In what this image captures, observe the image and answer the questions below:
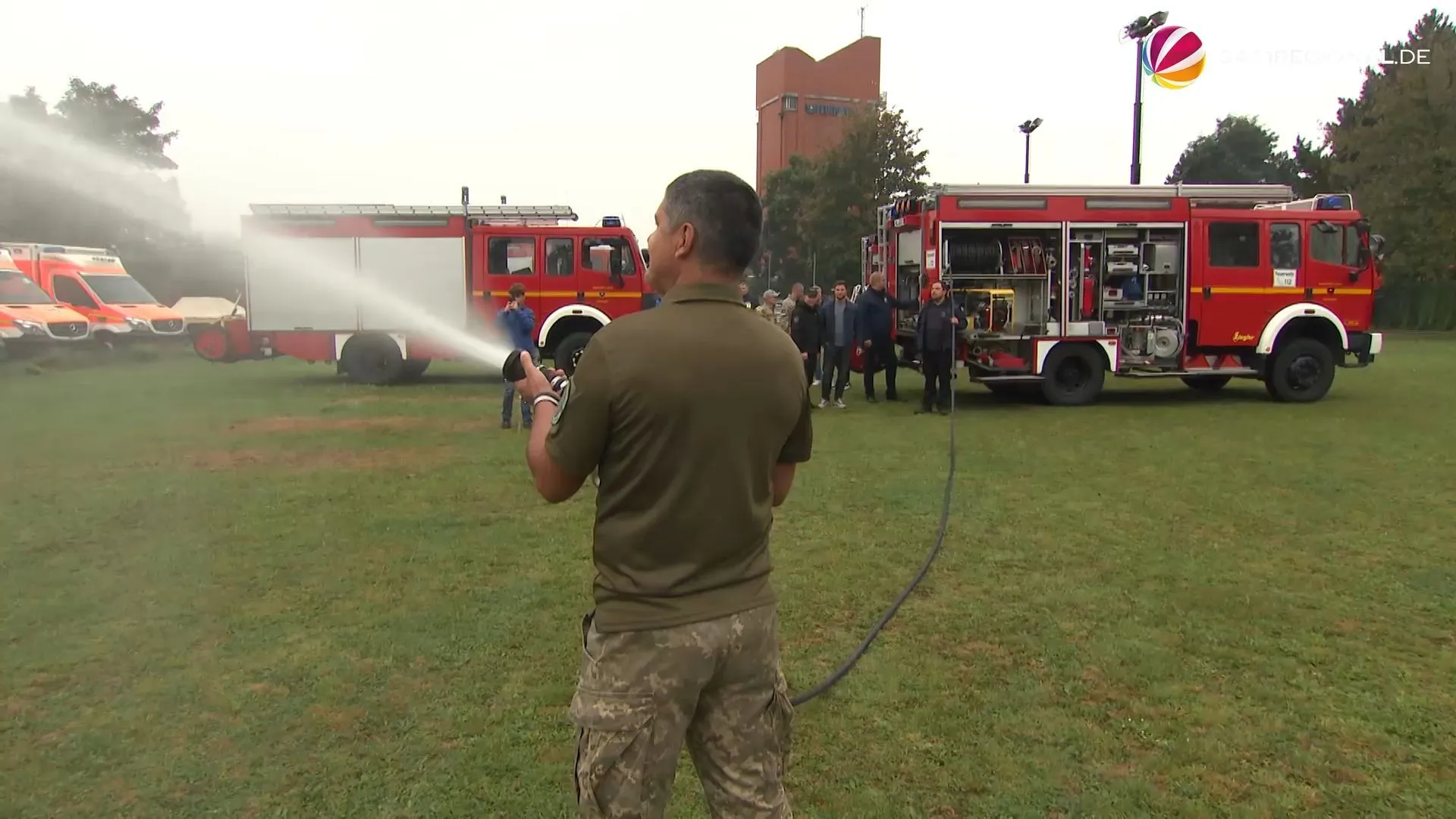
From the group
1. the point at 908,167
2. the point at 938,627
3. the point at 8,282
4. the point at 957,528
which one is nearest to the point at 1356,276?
the point at 957,528

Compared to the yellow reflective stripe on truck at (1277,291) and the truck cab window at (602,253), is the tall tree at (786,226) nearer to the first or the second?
the truck cab window at (602,253)

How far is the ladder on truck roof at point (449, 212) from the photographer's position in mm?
16672

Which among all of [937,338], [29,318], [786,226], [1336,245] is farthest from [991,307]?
[786,226]

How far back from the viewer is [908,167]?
1558 inches

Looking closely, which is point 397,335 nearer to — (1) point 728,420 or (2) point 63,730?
(2) point 63,730

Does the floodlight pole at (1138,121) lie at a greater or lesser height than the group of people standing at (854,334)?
greater

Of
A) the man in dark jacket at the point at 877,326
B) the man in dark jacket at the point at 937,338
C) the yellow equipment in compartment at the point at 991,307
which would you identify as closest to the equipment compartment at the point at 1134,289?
the yellow equipment in compartment at the point at 991,307

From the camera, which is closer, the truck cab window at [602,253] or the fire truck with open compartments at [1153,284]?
the fire truck with open compartments at [1153,284]

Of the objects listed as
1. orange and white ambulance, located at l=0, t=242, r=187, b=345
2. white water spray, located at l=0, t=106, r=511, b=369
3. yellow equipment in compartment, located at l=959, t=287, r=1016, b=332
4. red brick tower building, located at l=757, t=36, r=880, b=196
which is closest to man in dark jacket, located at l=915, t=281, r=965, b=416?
yellow equipment in compartment, located at l=959, t=287, r=1016, b=332

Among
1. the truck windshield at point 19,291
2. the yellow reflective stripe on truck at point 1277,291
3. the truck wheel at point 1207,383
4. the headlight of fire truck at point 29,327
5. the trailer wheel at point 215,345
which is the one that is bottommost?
the truck wheel at point 1207,383

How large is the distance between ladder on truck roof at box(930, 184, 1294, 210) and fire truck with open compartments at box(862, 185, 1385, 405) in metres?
0.02

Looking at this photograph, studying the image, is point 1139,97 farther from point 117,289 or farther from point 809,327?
point 117,289

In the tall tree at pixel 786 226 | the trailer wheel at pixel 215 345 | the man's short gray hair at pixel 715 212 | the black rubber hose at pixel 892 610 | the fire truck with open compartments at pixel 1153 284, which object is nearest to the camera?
the man's short gray hair at pixel 715 212

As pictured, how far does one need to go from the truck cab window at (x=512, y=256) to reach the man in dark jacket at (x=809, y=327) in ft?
16.9
